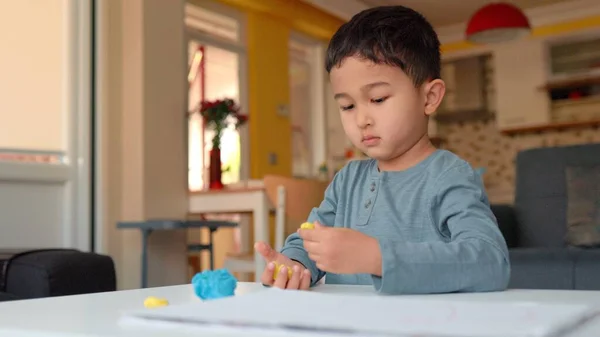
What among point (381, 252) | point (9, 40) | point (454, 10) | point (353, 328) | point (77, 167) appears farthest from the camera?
point (454, 10)

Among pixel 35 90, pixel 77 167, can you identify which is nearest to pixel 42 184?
pixel 77 167

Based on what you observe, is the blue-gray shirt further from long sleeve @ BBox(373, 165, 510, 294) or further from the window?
the window

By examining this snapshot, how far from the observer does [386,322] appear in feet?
1.45

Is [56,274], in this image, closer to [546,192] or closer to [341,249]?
[341,249]

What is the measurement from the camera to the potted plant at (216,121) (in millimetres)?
4059

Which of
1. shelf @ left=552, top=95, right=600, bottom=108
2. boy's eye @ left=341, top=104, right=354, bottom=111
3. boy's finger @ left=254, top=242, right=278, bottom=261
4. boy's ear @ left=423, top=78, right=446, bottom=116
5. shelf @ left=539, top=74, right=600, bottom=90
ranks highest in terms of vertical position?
shelf @ left=539, top=74, right=600, bottom=90

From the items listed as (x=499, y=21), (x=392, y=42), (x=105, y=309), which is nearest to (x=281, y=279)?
(x=105, y=309)

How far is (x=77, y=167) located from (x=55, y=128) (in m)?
0.22

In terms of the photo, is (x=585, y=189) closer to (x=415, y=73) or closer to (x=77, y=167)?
(x=415, y=73)

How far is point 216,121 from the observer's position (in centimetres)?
409

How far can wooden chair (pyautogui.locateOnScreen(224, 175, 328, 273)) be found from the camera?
342cm

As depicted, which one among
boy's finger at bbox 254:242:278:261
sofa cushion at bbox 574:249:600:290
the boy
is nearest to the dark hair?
the boy

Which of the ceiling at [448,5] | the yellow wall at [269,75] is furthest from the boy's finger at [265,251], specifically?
the ceiling at [448,5]

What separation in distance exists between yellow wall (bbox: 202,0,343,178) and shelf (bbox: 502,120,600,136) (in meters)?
2.52
